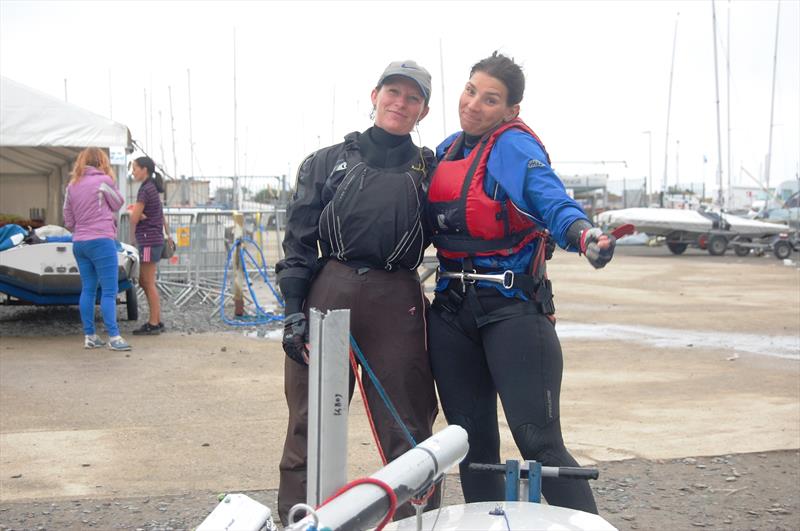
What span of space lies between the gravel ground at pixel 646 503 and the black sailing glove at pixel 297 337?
1.50 metres

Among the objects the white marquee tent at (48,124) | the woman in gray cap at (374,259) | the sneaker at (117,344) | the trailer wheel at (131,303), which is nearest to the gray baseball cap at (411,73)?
the woman in gray cap at (374,259)

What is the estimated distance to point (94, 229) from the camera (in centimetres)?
914

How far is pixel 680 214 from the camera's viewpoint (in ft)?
93.7

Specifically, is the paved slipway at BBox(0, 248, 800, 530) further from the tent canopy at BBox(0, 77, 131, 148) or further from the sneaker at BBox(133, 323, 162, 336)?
the tent canopy at BBox(0, 77, 131, 148)

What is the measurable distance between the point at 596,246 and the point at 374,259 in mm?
942

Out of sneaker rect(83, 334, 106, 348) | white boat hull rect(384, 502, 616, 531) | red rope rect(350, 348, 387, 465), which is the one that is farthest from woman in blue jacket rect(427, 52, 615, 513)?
sneaker rect(83, 334, 106, 348)

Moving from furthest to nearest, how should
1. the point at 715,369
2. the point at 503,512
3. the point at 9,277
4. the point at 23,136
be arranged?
1. the point at 23,136
2. the point at 9,277
3. the point at 715,369
4. the point at 503,512

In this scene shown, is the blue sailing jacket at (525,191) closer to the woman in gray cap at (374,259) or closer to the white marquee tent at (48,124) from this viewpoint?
the woman in gray cap at (374,259)

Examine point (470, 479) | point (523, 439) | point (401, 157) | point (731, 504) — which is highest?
point (401, 157)

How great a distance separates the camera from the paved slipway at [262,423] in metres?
4.92

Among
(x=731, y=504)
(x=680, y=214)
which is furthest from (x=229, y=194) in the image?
(x=731, y=504)

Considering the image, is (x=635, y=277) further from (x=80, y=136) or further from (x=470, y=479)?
(x=470, y=479)

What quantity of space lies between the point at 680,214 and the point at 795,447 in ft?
77.1

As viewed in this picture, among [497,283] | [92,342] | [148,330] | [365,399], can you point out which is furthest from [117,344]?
[497,283]
